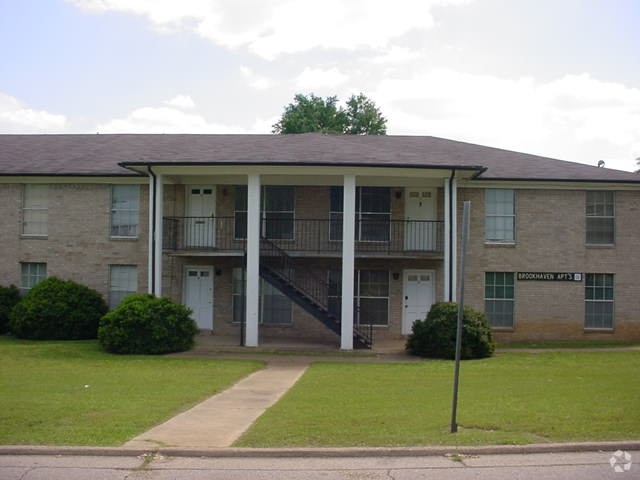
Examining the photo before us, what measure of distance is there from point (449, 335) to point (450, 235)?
365cm

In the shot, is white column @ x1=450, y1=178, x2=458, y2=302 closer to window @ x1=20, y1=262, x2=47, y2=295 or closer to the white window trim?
the white window trim

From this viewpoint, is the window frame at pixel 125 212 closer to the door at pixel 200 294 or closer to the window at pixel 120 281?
the window at pixel 120 281

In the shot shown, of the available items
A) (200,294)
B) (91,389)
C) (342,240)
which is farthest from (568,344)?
(91,389)

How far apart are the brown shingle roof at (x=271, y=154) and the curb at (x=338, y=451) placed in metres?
12.8

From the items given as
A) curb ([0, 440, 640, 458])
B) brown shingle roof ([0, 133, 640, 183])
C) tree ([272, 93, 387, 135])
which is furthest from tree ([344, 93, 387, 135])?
curb ([0, 440, 640, 458])

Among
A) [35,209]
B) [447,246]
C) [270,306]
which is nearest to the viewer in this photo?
[447,246]

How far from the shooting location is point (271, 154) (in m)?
22.6

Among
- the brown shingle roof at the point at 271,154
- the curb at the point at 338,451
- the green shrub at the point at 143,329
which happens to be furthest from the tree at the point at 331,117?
the curb at the point at 338,451

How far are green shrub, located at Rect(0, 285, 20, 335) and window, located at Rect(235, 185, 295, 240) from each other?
25.6 ft

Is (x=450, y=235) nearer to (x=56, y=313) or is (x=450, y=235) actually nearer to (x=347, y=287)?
(x=347, y=287)

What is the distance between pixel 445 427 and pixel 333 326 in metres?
11.6

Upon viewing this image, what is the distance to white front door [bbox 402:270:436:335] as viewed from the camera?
24672mm

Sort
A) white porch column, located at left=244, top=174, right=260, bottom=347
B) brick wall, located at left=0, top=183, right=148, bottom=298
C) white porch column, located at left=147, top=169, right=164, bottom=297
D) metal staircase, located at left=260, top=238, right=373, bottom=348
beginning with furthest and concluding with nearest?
brick wall, located at left=0, top=183, right=148, bottom=298
white porch column, located at left=147, top=169, right=164, bottom=297
metal staircase, located at left=260, top=238, right=373, bottom=348
white porch column, located at left=244, top=174, right=260, bottom=347

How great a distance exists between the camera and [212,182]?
24469mm
